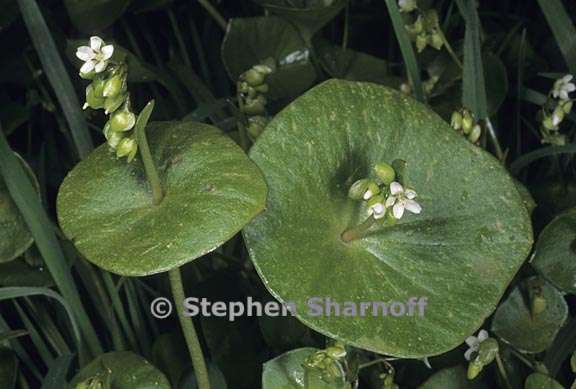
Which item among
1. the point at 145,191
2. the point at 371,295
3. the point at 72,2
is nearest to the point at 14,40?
the point at 72,2

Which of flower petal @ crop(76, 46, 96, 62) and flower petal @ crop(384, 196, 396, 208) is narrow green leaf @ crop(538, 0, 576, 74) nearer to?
flower petal @ crop(384, 196, 396, 208)

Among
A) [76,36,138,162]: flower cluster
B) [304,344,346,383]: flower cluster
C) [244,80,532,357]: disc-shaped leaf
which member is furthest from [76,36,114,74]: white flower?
[304,344,346,383]: flower cluster

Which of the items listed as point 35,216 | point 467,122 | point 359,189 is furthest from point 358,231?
point 35,216

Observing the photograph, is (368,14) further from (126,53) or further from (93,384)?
(93,384)

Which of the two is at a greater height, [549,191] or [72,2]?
[72,2]

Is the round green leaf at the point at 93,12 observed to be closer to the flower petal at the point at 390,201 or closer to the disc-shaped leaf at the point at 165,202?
the disc-shaped leaf at the point at 165,202

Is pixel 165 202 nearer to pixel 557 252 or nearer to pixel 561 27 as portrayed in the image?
pixel 557 252

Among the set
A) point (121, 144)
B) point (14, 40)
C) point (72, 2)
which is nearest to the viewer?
point (121, 144)

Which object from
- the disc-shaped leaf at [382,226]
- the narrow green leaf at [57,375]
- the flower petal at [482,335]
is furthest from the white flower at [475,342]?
the narrow green leaf at [57,375]
